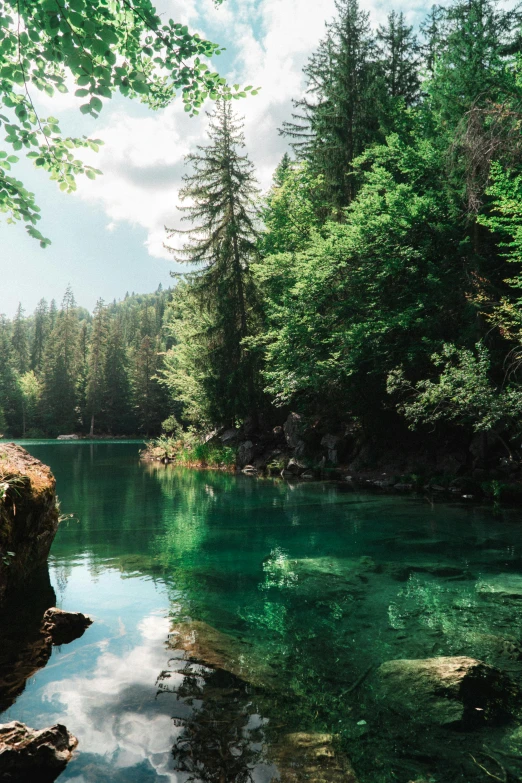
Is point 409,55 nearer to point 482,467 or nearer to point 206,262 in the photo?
point 206,262

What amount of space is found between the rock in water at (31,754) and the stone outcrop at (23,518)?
6.55 feet

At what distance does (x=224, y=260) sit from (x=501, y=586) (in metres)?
22.7

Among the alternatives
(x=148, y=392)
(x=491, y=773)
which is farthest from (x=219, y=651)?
(x=148, y=392)

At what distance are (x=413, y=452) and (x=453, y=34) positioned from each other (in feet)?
48.4

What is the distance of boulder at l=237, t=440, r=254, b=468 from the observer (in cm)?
2541

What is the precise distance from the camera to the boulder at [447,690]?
3701mm

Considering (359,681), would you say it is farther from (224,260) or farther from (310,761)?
(224,260)

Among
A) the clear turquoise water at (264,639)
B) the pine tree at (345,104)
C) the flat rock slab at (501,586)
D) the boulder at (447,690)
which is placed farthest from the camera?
the pine tree at (345,104)

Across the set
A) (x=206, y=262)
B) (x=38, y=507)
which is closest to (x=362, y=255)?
(x=206, y=262)

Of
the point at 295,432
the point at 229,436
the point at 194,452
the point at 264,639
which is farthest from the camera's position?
the point at 194,452

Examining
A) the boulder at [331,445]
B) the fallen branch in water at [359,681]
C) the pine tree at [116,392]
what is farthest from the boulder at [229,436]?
the pine tree at [116,392]

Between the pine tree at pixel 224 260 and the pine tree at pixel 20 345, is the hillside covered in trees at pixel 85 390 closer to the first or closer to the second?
the pine tree at pixel 20 345

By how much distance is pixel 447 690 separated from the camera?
3.91 m

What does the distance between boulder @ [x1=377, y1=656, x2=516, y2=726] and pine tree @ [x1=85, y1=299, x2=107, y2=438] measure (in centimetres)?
6821
